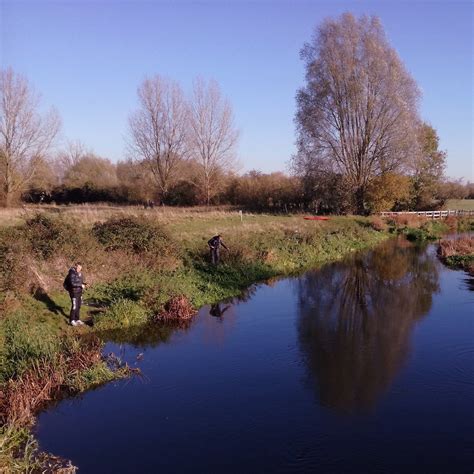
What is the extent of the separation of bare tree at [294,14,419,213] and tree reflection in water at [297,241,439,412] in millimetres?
15955

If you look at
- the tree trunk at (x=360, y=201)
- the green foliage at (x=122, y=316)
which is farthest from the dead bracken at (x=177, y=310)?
the tree trunk at (x=360, y=201)

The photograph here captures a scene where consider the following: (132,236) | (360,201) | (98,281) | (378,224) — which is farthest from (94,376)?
(360,201)

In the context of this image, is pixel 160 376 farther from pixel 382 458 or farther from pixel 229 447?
pixel 382 458

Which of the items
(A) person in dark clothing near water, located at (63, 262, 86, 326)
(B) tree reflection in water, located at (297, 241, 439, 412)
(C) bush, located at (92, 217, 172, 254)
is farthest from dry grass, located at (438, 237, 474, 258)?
(A) person in dark clothing near water, located at (63, 262, 86, 326)

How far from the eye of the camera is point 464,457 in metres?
8.27

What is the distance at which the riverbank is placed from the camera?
11352mm

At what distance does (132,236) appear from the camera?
20562 millimetres

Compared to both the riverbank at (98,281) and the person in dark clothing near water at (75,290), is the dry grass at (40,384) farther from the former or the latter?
the person in dark clothing near water at (75,290)

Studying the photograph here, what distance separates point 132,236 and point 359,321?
9.93 m

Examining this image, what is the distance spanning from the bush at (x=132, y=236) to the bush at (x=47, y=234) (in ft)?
6.13

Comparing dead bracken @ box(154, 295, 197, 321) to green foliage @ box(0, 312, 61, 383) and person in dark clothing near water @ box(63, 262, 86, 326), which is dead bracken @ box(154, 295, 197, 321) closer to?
person in dark clothing near water @ box(63, 262, 86, 326)

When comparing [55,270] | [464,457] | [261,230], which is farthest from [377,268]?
[464,457]

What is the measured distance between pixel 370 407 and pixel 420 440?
1.38 m

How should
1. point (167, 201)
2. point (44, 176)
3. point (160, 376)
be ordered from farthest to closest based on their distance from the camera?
point (167, 201)
point (44, 176)
point (160, 376)
